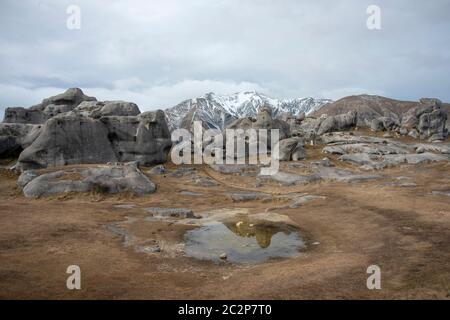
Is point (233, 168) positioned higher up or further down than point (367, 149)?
further down

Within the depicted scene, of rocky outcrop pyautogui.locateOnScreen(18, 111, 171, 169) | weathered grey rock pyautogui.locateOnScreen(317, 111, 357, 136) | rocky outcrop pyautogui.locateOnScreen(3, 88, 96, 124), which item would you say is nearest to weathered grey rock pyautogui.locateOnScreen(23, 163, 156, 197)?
rocky outcrop pyautogui.locateOnScreen(18, 111, 171, 169)

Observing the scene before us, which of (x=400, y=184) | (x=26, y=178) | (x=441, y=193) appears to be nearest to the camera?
(x=441, y=193)

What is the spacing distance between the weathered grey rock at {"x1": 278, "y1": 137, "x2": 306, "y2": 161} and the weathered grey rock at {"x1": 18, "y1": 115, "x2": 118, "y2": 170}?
29.7 meters

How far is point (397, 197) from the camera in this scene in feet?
115

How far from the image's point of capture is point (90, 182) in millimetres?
37969

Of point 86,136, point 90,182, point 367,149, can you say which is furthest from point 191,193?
point 367,149

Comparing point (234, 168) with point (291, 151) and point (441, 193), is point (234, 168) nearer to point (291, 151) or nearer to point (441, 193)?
point (291, 151)

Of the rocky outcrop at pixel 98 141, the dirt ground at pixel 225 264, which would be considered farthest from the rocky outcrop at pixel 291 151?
the dirt ground at pixel 225 264

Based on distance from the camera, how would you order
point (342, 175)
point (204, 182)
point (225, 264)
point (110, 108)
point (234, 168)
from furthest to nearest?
point (110, 108), point (234, 168), point (342, 175), point (204, 182), point (225, 264)

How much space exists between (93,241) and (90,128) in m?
34.9

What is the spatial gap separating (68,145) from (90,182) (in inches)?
554

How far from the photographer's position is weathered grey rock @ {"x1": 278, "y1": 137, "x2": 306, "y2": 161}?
2628 inches
